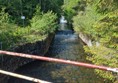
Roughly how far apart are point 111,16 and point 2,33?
10014mm

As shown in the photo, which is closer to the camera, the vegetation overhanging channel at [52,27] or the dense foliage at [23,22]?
the vegetation overhanging channel at [52,27]

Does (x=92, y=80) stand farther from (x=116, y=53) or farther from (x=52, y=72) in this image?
(x=116, y=53)

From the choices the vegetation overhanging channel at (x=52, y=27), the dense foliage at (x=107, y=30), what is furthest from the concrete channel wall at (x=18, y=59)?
the dense foliage at (x=107, y=30)

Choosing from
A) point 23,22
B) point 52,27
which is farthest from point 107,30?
point 52,27

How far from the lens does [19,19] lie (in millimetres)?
29594

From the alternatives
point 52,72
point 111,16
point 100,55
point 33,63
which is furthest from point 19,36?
point 111,16

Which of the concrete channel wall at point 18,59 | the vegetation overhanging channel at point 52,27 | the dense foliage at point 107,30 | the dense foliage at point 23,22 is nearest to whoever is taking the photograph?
the dense foliage at point 107,30

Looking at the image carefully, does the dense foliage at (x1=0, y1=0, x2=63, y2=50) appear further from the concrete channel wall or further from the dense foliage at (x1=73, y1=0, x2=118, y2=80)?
the dense foliage at (x1=73, y1=0, x2=118, y2=80)

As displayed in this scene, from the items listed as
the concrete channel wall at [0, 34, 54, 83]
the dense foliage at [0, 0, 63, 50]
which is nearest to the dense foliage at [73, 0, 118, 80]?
the concrete channel wall at [0, 34, 54, 83]

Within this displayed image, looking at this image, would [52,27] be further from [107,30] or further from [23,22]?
[107,30]

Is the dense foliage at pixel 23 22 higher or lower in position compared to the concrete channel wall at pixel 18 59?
higher

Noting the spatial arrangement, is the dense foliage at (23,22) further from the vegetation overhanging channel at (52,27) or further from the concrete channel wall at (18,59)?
the concrete channel wall at (18,59)

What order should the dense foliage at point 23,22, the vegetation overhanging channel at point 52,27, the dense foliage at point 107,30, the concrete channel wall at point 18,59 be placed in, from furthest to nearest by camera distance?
1. the dense foliage at point 23,22
2. the concrete channel wall at point 18,59
3. the vegetation overhanging channel at point 52,27
4. the dense foliage at point 107,30

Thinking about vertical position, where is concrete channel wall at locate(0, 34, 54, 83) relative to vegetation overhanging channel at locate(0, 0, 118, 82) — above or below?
below
